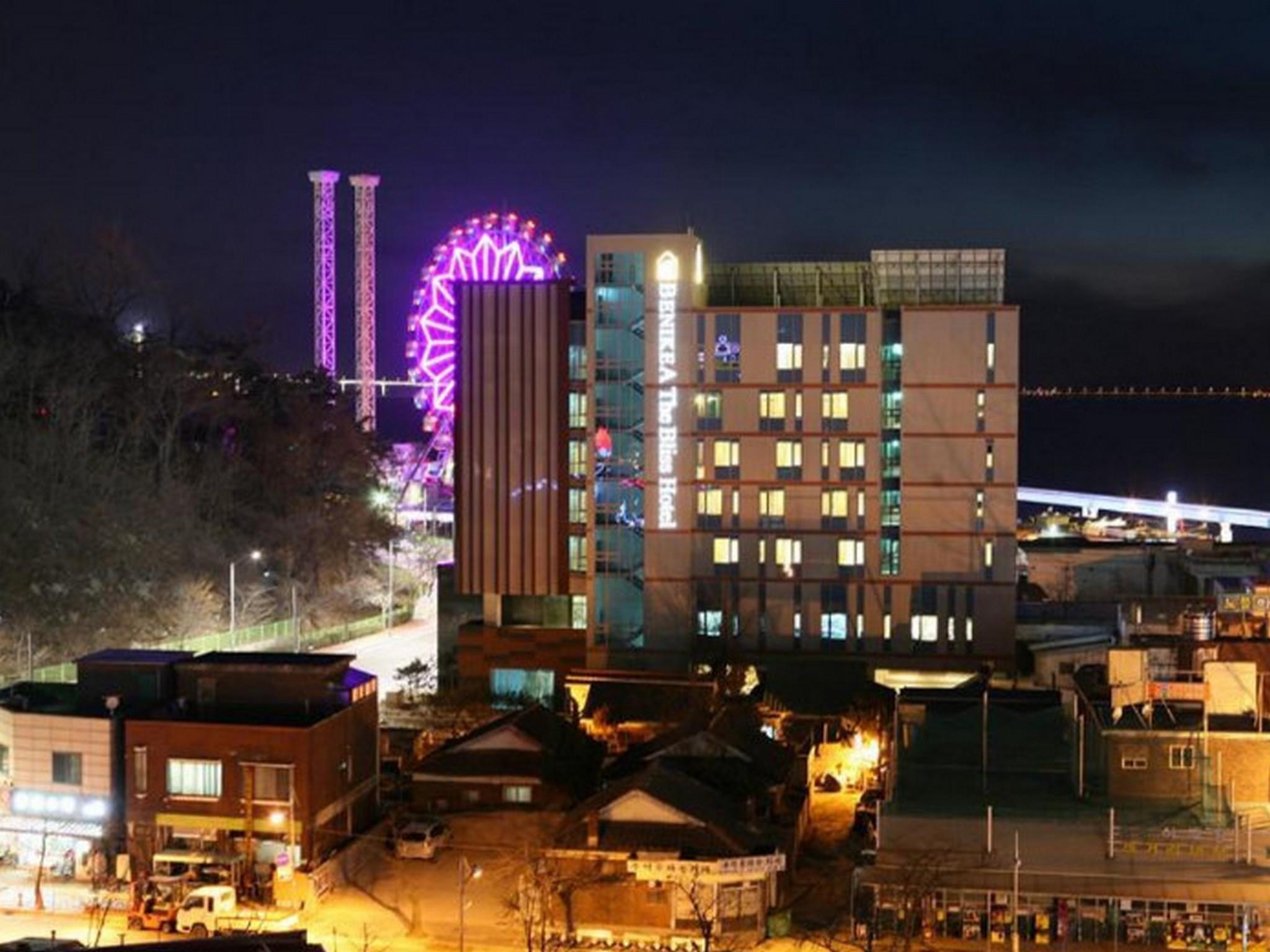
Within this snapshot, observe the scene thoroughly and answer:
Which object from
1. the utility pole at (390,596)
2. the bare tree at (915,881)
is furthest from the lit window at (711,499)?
the utility pole at (390,596)

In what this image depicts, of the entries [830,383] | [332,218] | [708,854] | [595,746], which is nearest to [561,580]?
[830,383]

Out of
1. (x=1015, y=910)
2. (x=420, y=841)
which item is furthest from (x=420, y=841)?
(x=1015, y=910)

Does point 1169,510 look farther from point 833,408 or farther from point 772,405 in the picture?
point 772,405

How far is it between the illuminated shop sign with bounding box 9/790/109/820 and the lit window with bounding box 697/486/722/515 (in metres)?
13.3

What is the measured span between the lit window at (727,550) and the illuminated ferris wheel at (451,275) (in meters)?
8.67

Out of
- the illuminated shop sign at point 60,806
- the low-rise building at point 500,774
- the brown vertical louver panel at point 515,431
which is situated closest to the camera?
the illuminated shop sign at point 60,806

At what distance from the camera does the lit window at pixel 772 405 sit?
25.8 metres

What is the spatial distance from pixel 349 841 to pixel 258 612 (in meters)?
18.4

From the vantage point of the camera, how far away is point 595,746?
19.2 m

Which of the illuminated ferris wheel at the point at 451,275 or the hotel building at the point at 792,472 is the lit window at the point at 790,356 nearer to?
the hotel building at the point at 792,472

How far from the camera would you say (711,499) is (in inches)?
1030

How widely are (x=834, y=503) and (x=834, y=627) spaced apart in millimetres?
2312

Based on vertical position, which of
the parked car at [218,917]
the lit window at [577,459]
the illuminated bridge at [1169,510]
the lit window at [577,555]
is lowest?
the parked car at [218,917]

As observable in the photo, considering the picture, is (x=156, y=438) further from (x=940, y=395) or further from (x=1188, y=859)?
(x=1188, y=859)
